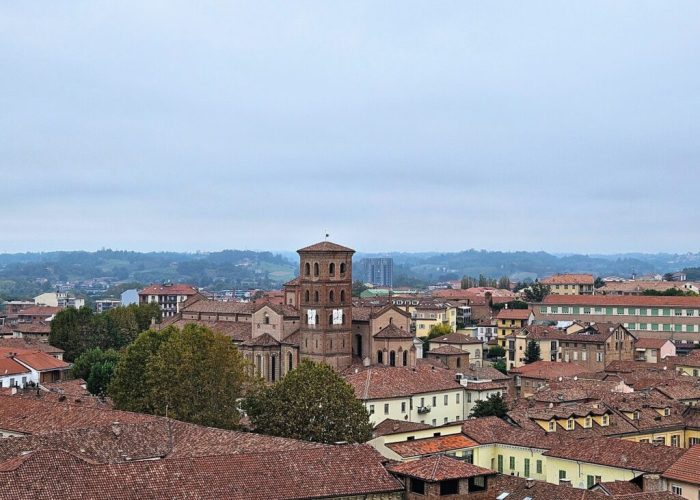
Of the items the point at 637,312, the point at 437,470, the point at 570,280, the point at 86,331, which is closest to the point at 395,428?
the point at 437,470

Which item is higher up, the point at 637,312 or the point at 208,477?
the point at 637,312

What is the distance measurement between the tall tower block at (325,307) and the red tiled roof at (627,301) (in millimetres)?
43300

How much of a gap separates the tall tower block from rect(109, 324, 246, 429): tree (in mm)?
18850

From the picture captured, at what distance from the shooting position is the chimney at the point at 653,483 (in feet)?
130

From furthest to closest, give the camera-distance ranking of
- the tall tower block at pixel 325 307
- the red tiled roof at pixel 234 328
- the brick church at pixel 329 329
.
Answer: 1. the red tiled roof at pixel 234 328
2. the brick church at pixel 329 329
3. the tall tower block at pixel 325 307

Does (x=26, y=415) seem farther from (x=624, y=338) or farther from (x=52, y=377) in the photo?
(x=624, y=338)

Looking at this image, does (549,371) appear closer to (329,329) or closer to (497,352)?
(329,329)

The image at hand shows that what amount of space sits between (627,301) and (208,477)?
84707 millimetres

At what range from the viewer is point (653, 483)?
3975 centimetres

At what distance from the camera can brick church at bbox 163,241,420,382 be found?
76.2 meters

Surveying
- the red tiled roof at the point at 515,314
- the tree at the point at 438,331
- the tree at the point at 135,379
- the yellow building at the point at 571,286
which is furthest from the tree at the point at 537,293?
the tree at the point at 135,379

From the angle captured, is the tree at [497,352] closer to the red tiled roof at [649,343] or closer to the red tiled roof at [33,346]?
the red tiled roof at [649,343]

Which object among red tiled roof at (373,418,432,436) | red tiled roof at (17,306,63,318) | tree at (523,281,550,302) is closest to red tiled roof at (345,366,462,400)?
red tiled roof at (373,418,432,436)

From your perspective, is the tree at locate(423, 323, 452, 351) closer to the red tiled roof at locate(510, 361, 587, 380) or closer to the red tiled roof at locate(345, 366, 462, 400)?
the red tiled roof at locate(510, 361, 587, 380)
